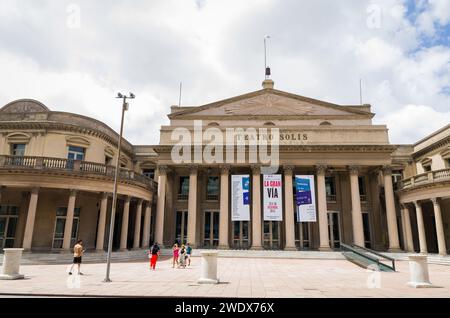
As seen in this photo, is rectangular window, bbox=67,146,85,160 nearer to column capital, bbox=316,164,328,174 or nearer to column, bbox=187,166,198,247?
column, bbox=187,166,198,247

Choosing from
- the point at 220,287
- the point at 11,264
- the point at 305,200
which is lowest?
the point at 220,287

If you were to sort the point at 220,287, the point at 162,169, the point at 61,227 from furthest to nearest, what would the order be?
the point at 162,169 → the point at 61,227 → the point at 220,287

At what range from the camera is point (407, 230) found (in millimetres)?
27312

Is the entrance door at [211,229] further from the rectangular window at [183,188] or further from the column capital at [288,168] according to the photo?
the column capital at [288,168]

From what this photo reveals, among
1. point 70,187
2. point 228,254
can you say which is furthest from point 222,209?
point 70,187

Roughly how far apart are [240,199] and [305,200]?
18.3 feet

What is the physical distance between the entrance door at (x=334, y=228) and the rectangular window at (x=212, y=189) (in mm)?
11347

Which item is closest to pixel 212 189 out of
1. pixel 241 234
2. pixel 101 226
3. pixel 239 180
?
pixel 239 180

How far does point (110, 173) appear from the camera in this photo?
78.6ft

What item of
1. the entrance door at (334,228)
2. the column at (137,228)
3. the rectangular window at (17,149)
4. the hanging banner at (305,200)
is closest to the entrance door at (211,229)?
the column at (137,228)

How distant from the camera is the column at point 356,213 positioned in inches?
1043

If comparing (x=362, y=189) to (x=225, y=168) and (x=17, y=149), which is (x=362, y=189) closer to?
(x=225, y=168)

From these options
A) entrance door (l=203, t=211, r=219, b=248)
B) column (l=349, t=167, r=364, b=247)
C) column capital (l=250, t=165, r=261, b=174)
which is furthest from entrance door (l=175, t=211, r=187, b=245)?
column (l=349, t=167, r=364, b=247)

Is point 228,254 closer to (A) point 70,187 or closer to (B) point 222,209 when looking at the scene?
(B) point 222,209
